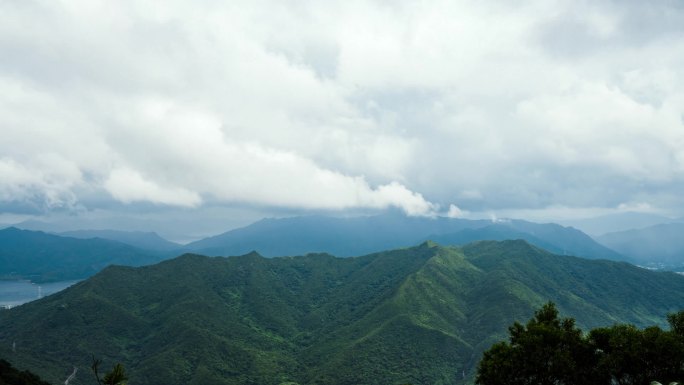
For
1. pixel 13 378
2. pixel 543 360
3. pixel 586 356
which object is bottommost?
pixel 13 378

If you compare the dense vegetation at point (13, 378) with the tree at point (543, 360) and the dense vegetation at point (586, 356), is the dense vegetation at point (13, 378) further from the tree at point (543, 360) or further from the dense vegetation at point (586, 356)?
the dense vegetation at point (586, 356)

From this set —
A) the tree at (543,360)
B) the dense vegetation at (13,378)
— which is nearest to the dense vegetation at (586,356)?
the tree at (543,360)

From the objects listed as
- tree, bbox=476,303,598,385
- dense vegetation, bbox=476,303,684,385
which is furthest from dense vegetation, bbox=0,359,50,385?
dense vegetation, bbox=476,303,684,385

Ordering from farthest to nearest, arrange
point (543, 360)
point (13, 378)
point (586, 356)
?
point (13, 378) < point (586, 356) < point (543, 360)

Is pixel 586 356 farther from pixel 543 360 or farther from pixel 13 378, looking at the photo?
pixel 13 378

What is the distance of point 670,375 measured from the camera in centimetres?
6069

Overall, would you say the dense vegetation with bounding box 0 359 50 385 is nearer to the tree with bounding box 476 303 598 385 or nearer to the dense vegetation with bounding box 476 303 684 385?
the tree with bounding box 476 303 598 385

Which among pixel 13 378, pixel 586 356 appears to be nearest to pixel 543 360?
pixel 586 356

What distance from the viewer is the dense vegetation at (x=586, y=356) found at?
60938 mm

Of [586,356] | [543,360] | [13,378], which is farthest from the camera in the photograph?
[13,378]

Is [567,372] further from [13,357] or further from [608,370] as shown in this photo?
[13,357]

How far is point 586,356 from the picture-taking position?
2675 inches

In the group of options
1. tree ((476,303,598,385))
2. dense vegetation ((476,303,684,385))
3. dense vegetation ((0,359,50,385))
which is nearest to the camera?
dense vegetation ((476,303,684,385))

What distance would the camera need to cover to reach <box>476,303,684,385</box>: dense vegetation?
200 ft
